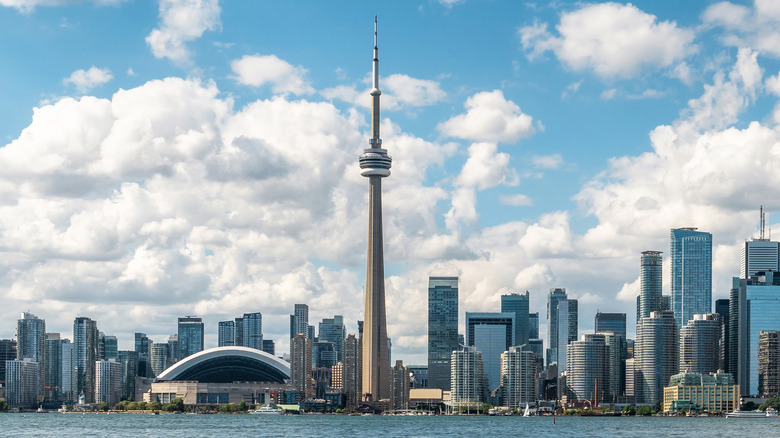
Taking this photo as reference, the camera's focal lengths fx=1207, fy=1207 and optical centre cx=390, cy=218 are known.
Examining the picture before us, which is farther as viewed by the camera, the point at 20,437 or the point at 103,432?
the point at 103,432

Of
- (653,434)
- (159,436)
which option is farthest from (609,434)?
(159,436)

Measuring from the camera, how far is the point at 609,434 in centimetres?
17175

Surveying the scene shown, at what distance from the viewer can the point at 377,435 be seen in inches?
6471

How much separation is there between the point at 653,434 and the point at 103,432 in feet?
260

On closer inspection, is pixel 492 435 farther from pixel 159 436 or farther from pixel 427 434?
pixel 159 436

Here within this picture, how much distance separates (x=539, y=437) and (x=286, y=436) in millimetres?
34416

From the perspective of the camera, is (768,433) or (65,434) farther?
(768,433)

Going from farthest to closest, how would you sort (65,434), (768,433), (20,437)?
(768,433)
(65,434)
(20,437)

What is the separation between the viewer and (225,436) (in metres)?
161

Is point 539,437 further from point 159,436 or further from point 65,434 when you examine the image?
point 65,434

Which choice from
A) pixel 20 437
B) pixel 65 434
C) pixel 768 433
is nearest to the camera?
pixel 20 437

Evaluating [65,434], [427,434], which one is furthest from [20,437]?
[427,434]

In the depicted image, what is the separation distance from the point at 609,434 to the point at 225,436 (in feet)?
178

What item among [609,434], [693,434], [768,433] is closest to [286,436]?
[609,434]
